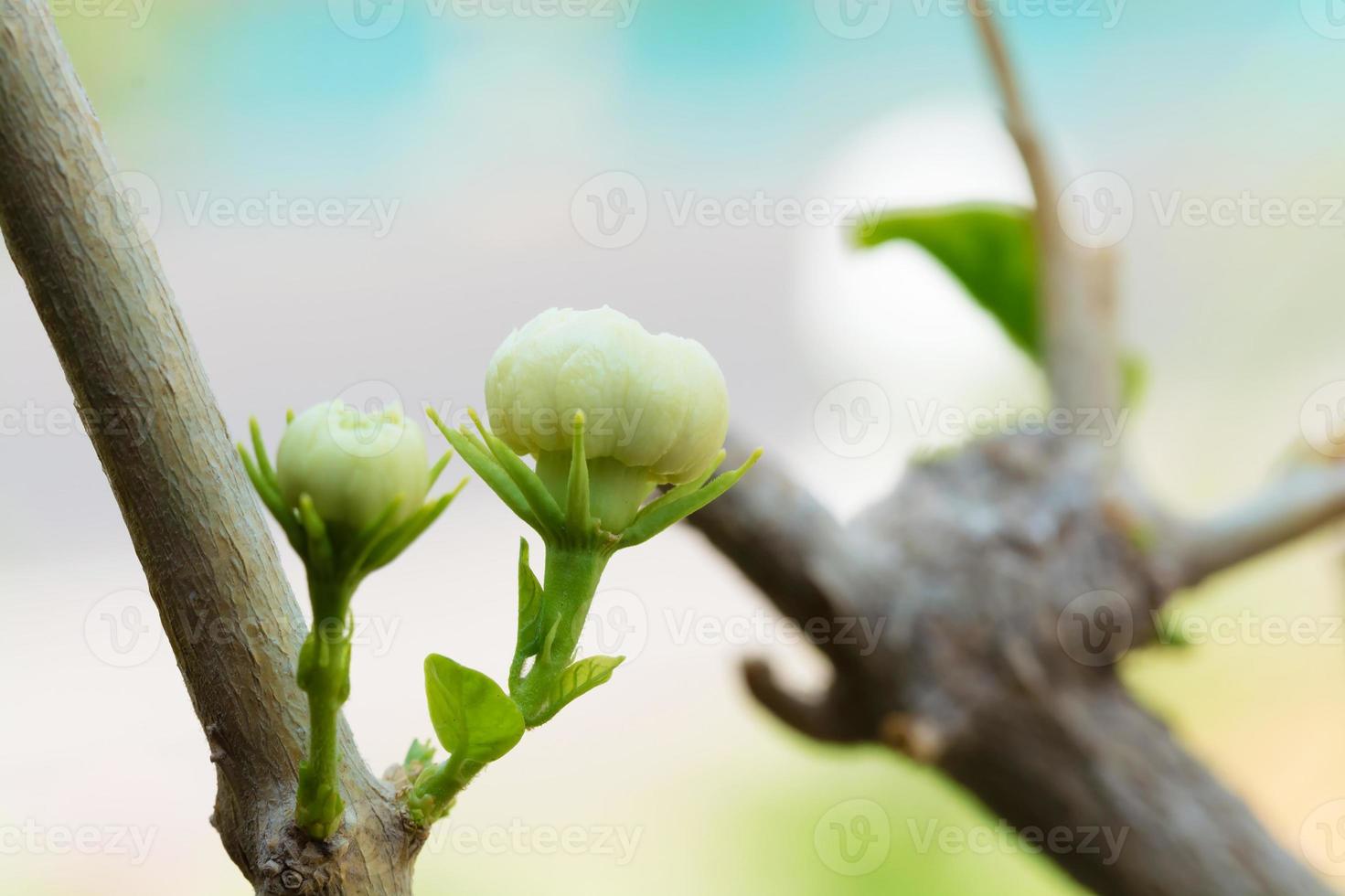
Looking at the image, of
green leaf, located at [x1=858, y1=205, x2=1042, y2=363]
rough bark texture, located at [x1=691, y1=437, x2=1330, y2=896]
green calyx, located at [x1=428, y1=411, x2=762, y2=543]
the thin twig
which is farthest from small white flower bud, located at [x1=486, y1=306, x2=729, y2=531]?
the thin twig

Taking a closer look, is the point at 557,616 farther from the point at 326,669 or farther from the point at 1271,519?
the point at 1271,519

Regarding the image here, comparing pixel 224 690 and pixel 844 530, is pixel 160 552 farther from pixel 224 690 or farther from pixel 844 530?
pixel 844 530

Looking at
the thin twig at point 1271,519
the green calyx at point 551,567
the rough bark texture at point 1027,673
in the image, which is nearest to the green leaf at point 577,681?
the green calyx at point 551,567

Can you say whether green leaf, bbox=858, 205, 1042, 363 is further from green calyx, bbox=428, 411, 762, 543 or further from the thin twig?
green calyx, bbox=428, 411, 762, 543

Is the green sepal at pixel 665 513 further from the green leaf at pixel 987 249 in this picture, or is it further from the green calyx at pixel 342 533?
the green leaf at pixel 987 249

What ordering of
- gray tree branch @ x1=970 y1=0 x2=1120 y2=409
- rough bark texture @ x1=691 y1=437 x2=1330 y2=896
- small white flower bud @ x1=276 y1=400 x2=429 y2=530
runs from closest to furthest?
small white flower bud @ x1=276 y1=400 x2=429 y2=530 → rough bark texture @ x1=691 y1=437 x2=1330 y2=896 → gray tree branch @ x1=970 y1=0 x2=1120 y2=409

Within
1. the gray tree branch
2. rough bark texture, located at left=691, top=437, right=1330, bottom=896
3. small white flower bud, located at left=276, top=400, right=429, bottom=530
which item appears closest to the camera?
small white flower bud, located at left=276, top=400, right=429, bottom=530

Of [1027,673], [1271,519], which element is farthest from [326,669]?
[1271,519]
